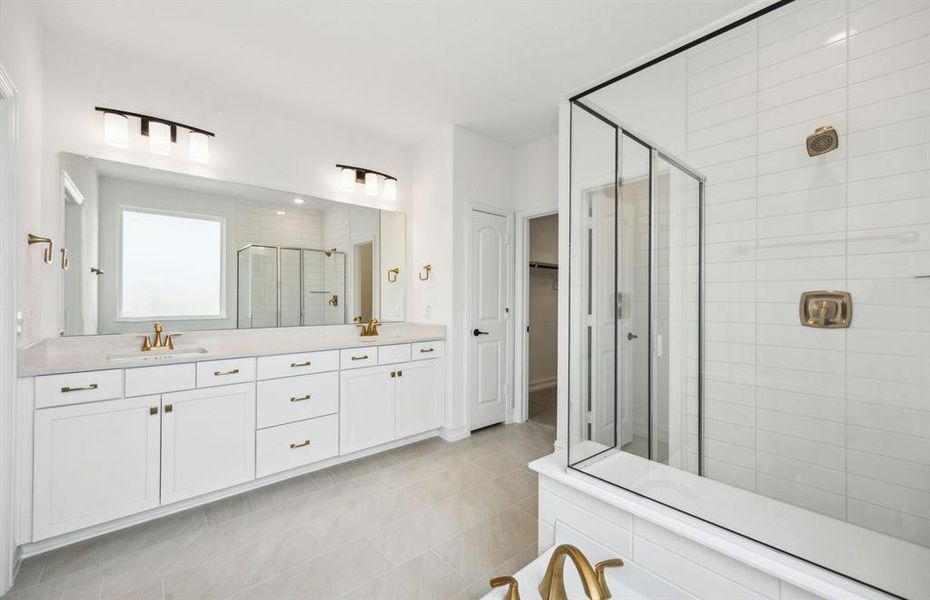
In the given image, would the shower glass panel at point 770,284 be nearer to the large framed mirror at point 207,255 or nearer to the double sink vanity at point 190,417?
the double sink vanity at point 190,417

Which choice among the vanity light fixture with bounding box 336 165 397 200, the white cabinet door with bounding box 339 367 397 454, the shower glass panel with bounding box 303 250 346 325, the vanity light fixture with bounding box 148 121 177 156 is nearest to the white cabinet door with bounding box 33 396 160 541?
the white cabinet door with bounding box 339 367 397 454

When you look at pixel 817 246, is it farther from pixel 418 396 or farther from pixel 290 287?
pixel 290 287

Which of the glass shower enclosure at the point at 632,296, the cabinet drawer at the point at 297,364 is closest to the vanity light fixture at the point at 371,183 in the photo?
the cabinet drawer at the point at 297,364

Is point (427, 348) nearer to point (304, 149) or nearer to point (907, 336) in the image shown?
point (304, 149)

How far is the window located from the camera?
2.48 metres

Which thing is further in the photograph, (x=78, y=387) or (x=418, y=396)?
(x=418, y=396)

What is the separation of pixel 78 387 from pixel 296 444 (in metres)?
1.15

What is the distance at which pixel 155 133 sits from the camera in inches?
99.1

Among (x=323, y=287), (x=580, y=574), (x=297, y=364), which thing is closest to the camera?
(x=580, y=574)

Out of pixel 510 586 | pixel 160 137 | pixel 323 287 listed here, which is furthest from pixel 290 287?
pixel 510 586

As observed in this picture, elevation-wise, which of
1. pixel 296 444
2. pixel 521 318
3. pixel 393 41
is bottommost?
pixel 296 444

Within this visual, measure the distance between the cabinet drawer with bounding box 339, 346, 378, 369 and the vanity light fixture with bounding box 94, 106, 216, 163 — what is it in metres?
1.63

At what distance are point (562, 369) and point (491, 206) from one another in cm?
167

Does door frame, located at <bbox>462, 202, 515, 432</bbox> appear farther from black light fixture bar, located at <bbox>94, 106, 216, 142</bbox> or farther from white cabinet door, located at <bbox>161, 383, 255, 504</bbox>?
black light fixture bar, located at <bbox>94, 106, 216, 142</bbox>
